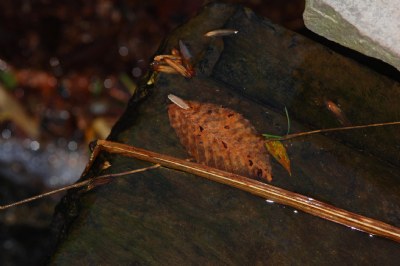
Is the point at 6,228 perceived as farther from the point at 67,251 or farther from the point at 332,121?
the point at 332,121

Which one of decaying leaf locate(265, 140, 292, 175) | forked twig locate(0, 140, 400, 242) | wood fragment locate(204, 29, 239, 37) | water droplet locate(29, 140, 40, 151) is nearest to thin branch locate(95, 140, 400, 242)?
forked twig locate(0, 140, 400, 242)

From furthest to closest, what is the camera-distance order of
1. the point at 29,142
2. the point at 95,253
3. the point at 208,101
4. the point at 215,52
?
the point at 29,142 → the point at 215,52 → the point at 208,101 → the point at 95,253

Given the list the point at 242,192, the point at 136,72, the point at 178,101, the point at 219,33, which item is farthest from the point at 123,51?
the point at 242,192

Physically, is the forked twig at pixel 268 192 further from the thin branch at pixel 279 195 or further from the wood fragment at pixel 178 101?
the wood fragment at pixel 178 101

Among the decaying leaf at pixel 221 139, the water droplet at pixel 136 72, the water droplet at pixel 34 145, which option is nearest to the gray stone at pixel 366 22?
the decaying leaf at pixel 221 139

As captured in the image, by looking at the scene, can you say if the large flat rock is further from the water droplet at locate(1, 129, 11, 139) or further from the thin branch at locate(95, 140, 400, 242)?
the water droplet at locate(1, 129, 11, 139)

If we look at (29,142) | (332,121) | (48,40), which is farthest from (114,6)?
(332,121)
